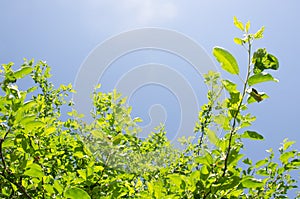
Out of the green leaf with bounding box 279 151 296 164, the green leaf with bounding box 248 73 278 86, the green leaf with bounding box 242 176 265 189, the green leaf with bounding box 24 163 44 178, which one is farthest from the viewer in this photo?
the green leaf with bounding box 279 151 296 164

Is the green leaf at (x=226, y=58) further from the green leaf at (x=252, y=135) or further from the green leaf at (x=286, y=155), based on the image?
the green leaf at (x=286, y=155)

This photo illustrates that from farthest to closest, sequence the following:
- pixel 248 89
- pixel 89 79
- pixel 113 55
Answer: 1. pixel 113 55
2. pixel 89 79
3. pixel 248 89

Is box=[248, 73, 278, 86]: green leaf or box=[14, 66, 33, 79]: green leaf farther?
box=[14, 66, 33, 79]: green leaf

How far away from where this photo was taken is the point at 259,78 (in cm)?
147

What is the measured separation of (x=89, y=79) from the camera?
3.97 metres

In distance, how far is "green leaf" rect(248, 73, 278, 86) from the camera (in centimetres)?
145

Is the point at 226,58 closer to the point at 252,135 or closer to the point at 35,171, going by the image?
the point at 252,135

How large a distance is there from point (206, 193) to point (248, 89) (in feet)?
1.89

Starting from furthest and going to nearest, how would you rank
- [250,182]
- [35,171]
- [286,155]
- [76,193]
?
[286,155] → [35,171] → [250,182] → [76,193]

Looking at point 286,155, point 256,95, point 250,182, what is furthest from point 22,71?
point 286,155

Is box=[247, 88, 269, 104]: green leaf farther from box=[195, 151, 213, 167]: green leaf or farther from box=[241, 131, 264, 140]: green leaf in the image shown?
box=[195, 151, 213, 167]: green leaf

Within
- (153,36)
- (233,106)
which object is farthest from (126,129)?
(153,36)

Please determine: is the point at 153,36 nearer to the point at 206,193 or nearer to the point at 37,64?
the point at 37,64

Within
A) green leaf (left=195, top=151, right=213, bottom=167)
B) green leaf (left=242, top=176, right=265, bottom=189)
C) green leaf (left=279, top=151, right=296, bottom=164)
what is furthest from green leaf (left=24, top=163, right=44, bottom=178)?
green leaf (left=279, top=151, right=296, bottom=164)
